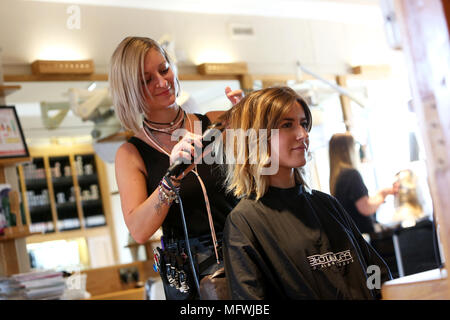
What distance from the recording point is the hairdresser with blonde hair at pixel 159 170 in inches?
51.0

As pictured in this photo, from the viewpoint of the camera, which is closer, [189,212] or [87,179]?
[189,212]

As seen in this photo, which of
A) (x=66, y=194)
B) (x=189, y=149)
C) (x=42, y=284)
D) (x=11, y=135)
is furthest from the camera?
(x=66, y=194)

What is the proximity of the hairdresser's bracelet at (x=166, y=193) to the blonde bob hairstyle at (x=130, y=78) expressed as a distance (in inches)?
8.0

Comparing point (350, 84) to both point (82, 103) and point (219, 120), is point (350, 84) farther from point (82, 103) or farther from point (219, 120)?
point (82, 103)

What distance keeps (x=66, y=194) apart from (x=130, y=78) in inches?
102

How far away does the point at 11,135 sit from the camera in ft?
9.73

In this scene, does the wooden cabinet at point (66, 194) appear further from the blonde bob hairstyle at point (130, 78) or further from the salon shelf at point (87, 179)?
the blonde bob hairstyle at point (130, 78)

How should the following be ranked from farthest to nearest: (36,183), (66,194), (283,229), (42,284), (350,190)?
(66,194)
(36,183)
(42,284)
(350,190)
(283,229)

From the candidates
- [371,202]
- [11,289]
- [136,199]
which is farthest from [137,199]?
[11,289]

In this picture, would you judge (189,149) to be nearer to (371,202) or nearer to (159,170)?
(159,170)

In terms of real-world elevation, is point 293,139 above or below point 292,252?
above

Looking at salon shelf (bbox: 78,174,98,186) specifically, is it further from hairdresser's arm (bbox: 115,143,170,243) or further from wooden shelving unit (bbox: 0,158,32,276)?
hairdresser's arm (bbox: 115,143,170,243)

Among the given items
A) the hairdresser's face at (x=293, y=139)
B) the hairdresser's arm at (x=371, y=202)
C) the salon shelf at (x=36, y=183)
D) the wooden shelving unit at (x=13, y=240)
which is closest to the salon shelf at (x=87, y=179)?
the salon shelf at (x=36, y=183)
